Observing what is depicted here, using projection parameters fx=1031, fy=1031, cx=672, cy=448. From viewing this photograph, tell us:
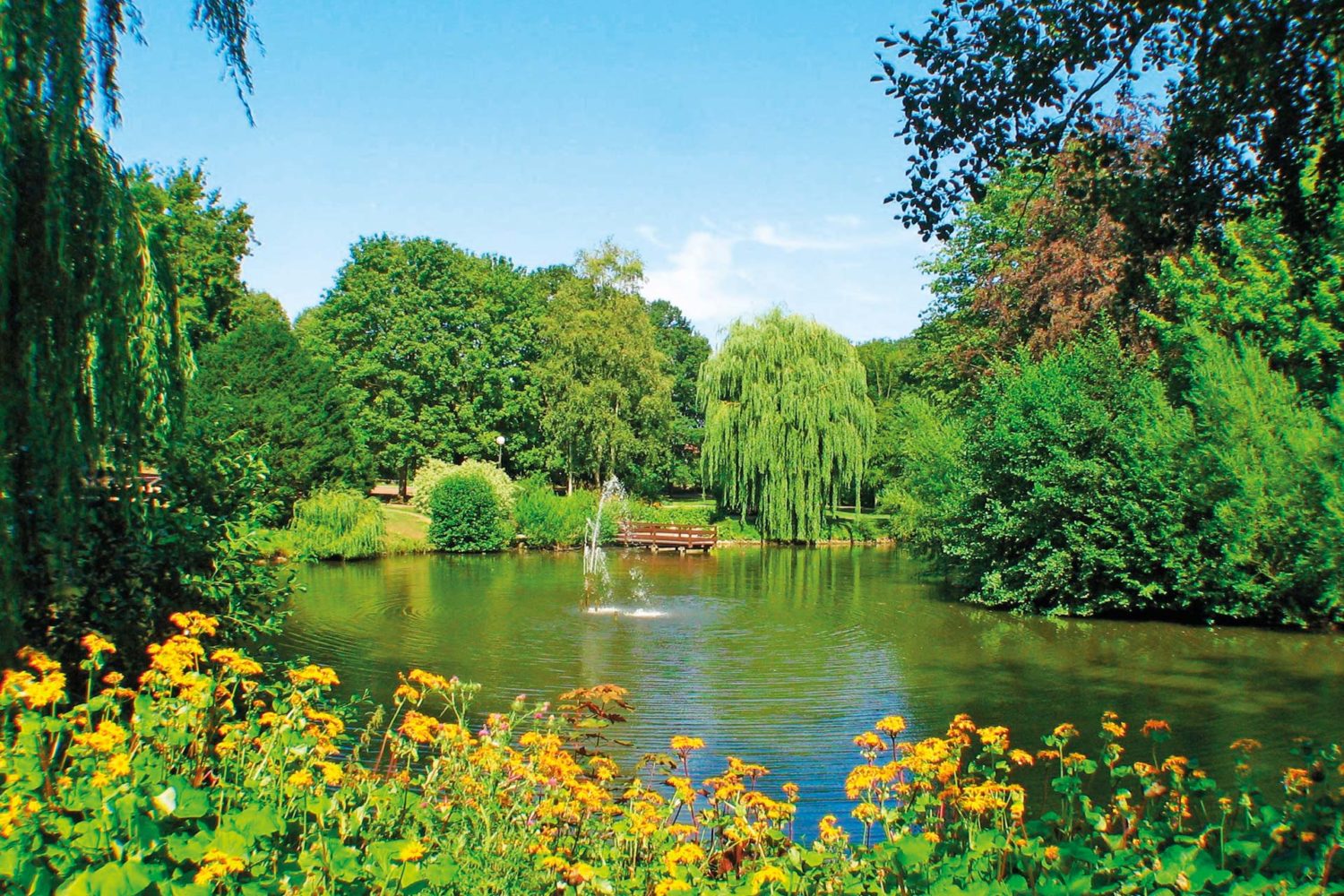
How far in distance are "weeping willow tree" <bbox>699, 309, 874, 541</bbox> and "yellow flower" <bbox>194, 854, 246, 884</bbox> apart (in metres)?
30.1

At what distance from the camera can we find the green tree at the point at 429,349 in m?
39.6

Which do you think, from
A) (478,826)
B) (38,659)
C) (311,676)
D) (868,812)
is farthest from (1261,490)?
(38,659)

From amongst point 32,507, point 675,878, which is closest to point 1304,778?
point 675,878

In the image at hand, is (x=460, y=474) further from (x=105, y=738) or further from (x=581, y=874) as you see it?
(x=581, y=874)

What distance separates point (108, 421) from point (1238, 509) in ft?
55.9

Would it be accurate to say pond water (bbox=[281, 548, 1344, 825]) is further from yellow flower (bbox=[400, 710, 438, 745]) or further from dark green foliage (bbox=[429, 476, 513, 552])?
dark green foliage (bbox=[429, 476, 513, 552])

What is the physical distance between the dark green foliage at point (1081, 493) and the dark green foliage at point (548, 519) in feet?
47.2

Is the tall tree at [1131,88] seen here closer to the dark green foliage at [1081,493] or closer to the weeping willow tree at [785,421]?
the dark green foliage at [1081,493]

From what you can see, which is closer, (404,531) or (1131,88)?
(1131,88)

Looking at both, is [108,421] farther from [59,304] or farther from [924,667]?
[924,667]

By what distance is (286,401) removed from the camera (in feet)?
94.3

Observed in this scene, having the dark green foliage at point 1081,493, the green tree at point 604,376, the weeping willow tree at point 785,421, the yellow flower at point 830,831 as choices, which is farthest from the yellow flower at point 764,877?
the green tree at point 604,376

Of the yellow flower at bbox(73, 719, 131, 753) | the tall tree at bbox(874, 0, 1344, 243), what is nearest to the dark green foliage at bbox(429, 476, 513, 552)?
the tall tree at bbox(874, 0, 1344, 243)

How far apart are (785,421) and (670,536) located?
5.15m
